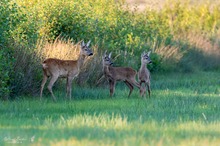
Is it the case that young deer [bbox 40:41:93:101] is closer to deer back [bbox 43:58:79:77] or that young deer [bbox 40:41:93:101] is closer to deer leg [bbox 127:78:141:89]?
deer back [bbox 43:58:79:77]

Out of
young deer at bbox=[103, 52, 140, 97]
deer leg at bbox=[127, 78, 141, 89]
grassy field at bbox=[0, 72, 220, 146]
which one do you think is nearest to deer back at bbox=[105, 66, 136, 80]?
young deer at bbox=[103, 52, 140, 97]

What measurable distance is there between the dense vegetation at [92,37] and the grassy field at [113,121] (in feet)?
3.93

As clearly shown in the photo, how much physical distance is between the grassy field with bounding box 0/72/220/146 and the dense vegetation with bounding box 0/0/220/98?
3.93 ft

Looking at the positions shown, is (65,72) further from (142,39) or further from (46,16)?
(142,39)

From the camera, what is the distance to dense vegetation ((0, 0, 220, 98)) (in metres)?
Result: 19.1

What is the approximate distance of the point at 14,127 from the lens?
1166cm

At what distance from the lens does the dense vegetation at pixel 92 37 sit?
19.1 metres

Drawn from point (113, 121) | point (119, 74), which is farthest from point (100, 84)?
point (113, 121)

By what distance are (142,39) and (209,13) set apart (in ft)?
58.8

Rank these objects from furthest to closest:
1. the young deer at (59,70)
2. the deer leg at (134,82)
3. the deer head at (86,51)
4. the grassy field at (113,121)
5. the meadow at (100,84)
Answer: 1. the deer leg at (134,82)
2. the deer head at (86,51)
3. the young deer at (59,70)
4. the meadow at (100,84)
5. the grassy field at (113,121)

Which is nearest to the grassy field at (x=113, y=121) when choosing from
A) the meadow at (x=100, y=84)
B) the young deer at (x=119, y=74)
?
the meadow at (x=100, y=84)

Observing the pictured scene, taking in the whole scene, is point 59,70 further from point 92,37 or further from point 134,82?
point 92,37

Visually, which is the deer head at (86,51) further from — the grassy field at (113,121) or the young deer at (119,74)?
the grassy field at (113,121)

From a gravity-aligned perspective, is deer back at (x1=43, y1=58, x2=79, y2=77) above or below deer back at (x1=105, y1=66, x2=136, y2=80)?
above
